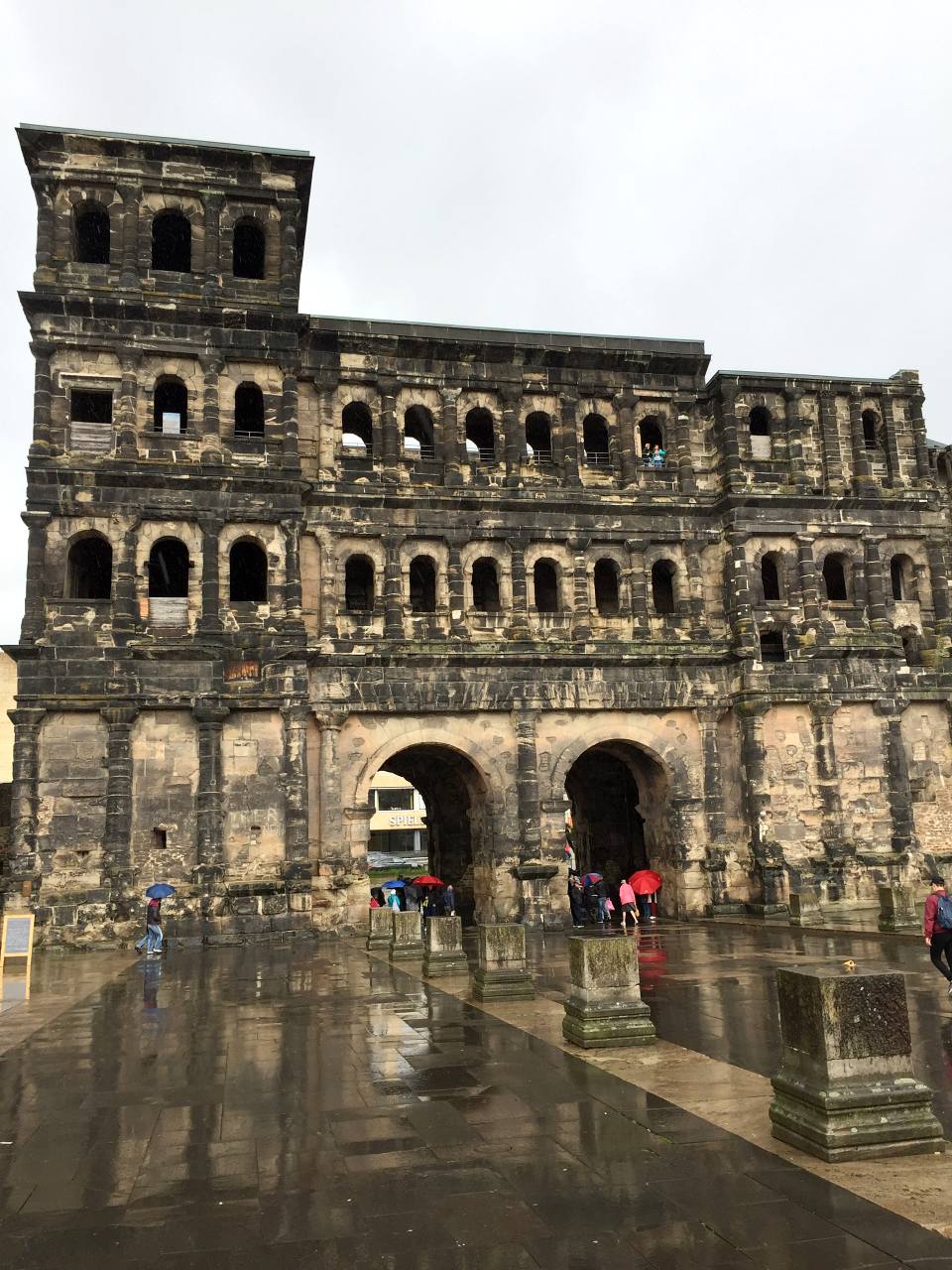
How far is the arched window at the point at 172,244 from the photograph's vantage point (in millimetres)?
27953

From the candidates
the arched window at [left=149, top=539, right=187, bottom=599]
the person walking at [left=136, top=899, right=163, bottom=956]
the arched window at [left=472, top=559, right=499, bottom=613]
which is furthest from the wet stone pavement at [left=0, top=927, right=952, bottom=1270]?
the arched window at [left=472, top=559, right=499, bottom=613]

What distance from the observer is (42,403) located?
81.9 feet

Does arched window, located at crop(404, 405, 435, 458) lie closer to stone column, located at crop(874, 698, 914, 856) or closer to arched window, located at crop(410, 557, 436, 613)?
arched window, located at crop(410, 557, 436, 613)

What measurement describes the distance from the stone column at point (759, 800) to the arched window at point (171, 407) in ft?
56.5

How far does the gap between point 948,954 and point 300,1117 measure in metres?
9.27

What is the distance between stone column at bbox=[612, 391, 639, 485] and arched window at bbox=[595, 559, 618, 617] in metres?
2.67

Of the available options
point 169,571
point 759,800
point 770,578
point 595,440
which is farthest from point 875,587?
point 169,571

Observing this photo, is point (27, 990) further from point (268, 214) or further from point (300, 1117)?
point (268, 214)

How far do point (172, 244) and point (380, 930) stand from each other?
1993 cm

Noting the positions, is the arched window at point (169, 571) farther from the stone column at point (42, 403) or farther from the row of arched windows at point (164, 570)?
the stone column at point (42, 403)

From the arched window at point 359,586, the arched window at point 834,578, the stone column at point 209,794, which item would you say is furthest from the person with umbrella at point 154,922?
the arched window at point 834,578

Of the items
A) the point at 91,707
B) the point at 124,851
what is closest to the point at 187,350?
the point at 91,707

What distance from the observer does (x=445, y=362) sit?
28750 mm

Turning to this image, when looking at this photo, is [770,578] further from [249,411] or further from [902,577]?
[249,411]
